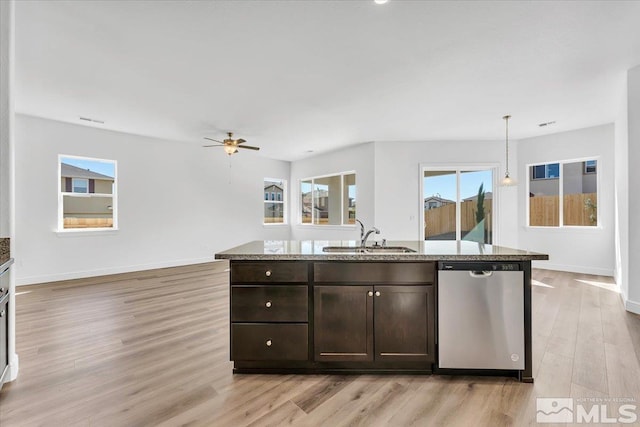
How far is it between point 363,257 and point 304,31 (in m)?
1.98

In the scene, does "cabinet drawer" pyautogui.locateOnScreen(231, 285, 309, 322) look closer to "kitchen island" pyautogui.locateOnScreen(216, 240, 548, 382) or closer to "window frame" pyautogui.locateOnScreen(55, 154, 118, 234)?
"kitchen island" pyautogui.locateOnScreen(216, 240, 548, 382)

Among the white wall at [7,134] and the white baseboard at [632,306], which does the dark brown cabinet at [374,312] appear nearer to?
the white wall at [7,134]

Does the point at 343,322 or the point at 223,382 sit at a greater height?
the point at 343,322

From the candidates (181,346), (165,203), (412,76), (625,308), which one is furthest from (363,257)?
(165,203)

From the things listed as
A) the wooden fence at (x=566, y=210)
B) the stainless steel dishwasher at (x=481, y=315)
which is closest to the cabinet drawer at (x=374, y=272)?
the stainless steel dishwasher at (x=481, y=315)

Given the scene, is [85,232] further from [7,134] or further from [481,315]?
[481,315]

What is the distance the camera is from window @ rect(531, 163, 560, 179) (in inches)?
231

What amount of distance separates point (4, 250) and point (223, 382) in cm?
173

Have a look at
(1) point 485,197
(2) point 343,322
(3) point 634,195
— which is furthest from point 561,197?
(2) point 343,322

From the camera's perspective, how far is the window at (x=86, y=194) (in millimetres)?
5148

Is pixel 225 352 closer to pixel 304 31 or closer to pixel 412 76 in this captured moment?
pixel 304 31

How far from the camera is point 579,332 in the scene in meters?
2.87

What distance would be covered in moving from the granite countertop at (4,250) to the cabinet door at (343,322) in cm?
210

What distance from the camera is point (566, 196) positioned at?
571 centimetres
